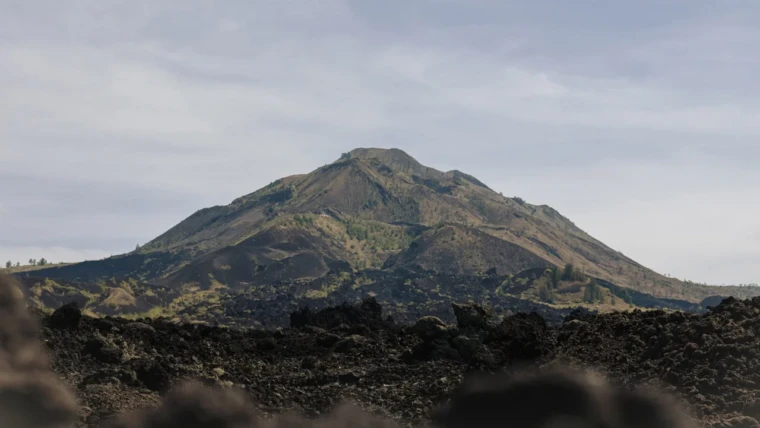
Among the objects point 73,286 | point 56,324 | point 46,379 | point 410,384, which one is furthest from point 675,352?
point 73,286

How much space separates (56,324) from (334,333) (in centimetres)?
1153

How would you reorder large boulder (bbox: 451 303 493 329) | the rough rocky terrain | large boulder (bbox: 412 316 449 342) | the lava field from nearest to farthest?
the lava field < the rough rocky terrain < large boulder (bbox: 412 316 449 342) < large boulder (bbox: 451 303 493 329)

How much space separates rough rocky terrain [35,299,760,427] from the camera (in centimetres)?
2250

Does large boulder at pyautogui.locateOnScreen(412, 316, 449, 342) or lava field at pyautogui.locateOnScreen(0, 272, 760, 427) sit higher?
large boulder at pyautogui.locateOnScreen(412, 316, 449, 342)

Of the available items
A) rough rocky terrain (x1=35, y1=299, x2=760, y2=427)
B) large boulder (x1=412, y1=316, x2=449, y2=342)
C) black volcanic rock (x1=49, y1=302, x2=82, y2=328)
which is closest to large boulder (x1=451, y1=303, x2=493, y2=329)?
rough rocky terrain (x1=35, y1=299, x2=760, y2=427)

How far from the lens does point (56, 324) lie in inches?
1126

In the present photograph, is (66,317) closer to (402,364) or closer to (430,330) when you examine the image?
(402,364)

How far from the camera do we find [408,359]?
30.3 metres

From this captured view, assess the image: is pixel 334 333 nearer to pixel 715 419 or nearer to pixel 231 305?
pixel 715 419

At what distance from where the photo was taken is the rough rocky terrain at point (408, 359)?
22.5 metres

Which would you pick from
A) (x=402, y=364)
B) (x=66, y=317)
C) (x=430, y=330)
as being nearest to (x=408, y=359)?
(x=402, y=364)

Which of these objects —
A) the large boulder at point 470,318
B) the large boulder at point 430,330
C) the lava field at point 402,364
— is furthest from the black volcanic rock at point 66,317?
the large boulder at point 470,318

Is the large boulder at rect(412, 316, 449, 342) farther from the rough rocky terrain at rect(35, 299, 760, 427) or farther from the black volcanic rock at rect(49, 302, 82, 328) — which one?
the black volcanic rock at rect(49, 302, 82, 328)

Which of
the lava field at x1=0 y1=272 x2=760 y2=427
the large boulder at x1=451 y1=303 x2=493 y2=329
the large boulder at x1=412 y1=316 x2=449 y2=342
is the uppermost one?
the large boulder at x1=451 y1=303 x2=493 y2=329
